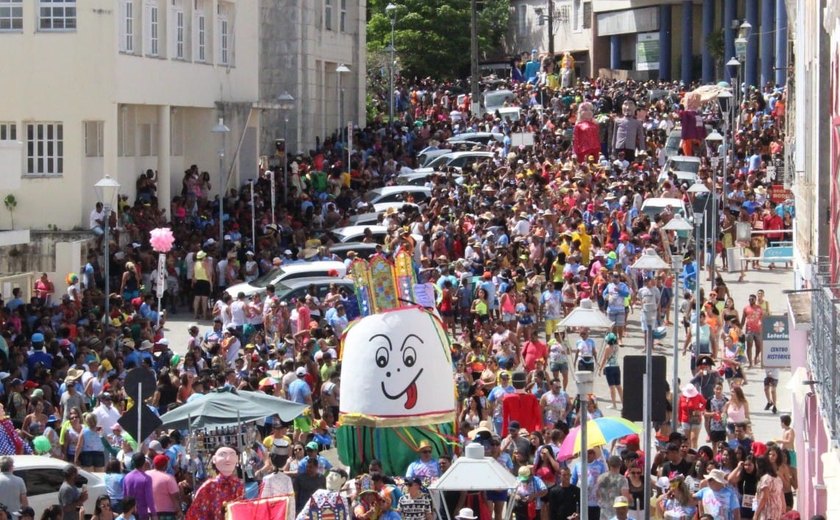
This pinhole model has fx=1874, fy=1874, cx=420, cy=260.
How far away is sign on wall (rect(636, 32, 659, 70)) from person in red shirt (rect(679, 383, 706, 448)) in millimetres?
60101

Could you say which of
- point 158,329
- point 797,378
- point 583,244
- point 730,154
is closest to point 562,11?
point 730,154

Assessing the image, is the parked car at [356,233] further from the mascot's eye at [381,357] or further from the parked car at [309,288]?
the mascot's eye at [381,357]

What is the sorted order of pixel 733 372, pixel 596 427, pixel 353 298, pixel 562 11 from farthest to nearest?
pixel 562 11 < pixel 353 298 < pixel 733 372 < pixel 596 427

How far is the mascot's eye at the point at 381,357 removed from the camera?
2106cm

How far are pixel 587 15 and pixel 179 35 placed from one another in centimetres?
4665

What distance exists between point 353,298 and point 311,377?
20.7ft

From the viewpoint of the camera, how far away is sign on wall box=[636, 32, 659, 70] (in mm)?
82625

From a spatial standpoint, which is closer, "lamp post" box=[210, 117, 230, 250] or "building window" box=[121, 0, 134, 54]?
"lamp post" box=[210, 117, 230, 250]

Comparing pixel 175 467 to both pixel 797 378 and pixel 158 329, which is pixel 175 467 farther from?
pixel 158 329

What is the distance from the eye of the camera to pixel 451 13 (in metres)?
81.2

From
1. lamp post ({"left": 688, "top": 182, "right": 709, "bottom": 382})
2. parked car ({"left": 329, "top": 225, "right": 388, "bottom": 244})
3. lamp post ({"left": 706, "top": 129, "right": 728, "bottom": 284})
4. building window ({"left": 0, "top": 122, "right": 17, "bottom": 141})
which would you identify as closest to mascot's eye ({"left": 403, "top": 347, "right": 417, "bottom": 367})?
lamp post ({"left": 688, "top": 182, "right": 709, "bottom": 382})

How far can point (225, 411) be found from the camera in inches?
846

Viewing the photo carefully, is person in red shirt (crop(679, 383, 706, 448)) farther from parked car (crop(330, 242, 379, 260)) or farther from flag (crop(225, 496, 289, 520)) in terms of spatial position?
parked car (crop(330, 242, 379, 260))

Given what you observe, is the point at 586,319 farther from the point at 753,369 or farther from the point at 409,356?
the point at 753,369
